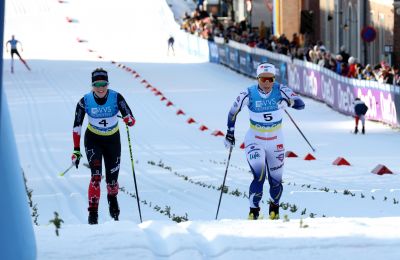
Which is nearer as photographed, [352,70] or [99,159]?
[99,159]

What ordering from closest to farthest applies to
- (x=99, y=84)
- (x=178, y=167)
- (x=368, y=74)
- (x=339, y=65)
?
1. (x=99, y=84)
2. (x=178, y=167)
3. (x=368, y=74)
4. (x=339, y=65)

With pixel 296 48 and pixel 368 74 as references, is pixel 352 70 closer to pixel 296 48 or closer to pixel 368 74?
pixel 368 74

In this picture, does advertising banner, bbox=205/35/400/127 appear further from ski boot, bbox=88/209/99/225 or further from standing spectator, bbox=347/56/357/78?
ski boot, bbox=88/209/99/225

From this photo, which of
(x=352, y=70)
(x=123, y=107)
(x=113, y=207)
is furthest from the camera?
(x=352, y=70)

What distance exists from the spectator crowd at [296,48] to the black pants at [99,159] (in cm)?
1596

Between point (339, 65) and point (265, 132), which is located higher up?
point (265, 132)

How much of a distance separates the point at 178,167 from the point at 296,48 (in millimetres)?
21112

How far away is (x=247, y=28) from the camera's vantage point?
58500mm

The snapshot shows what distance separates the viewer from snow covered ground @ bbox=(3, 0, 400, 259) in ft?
27.6

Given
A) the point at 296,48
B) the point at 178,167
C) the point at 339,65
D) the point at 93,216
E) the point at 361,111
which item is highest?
the point at 93,216

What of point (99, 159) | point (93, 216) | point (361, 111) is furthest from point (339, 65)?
point (93, 216)

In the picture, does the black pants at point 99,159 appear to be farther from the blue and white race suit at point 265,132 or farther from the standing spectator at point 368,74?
the standing spectator at point 368,74

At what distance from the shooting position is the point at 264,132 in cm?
1315

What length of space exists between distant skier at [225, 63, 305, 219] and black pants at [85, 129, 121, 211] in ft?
4.46
